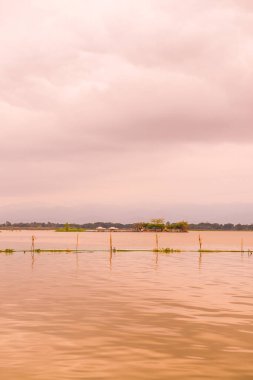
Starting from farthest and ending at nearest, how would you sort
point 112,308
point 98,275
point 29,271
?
point 29,271 → point 98,275 → point 112,308

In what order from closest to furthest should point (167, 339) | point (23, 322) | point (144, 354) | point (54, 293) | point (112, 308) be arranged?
point (144, 354), point (167, 339), point (23, 322), point (112, 308), point (54, 293)

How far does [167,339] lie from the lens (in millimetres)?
18547

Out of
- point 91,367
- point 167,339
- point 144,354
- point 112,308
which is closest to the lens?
point 91,367

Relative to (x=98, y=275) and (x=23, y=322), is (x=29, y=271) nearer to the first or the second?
(x=98, y=275)

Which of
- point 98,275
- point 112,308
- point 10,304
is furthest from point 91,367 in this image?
point 98,275

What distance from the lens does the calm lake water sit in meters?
14.7

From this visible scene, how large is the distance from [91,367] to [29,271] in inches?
1252

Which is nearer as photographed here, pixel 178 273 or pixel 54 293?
pixel 54 293

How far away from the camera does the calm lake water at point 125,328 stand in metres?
14.7

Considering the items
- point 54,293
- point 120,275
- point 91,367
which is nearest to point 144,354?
point 91,367

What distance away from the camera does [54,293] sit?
3092cm

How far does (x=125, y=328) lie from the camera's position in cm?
2055

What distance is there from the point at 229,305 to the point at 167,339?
9260mm

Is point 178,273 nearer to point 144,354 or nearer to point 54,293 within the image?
point 54,293
